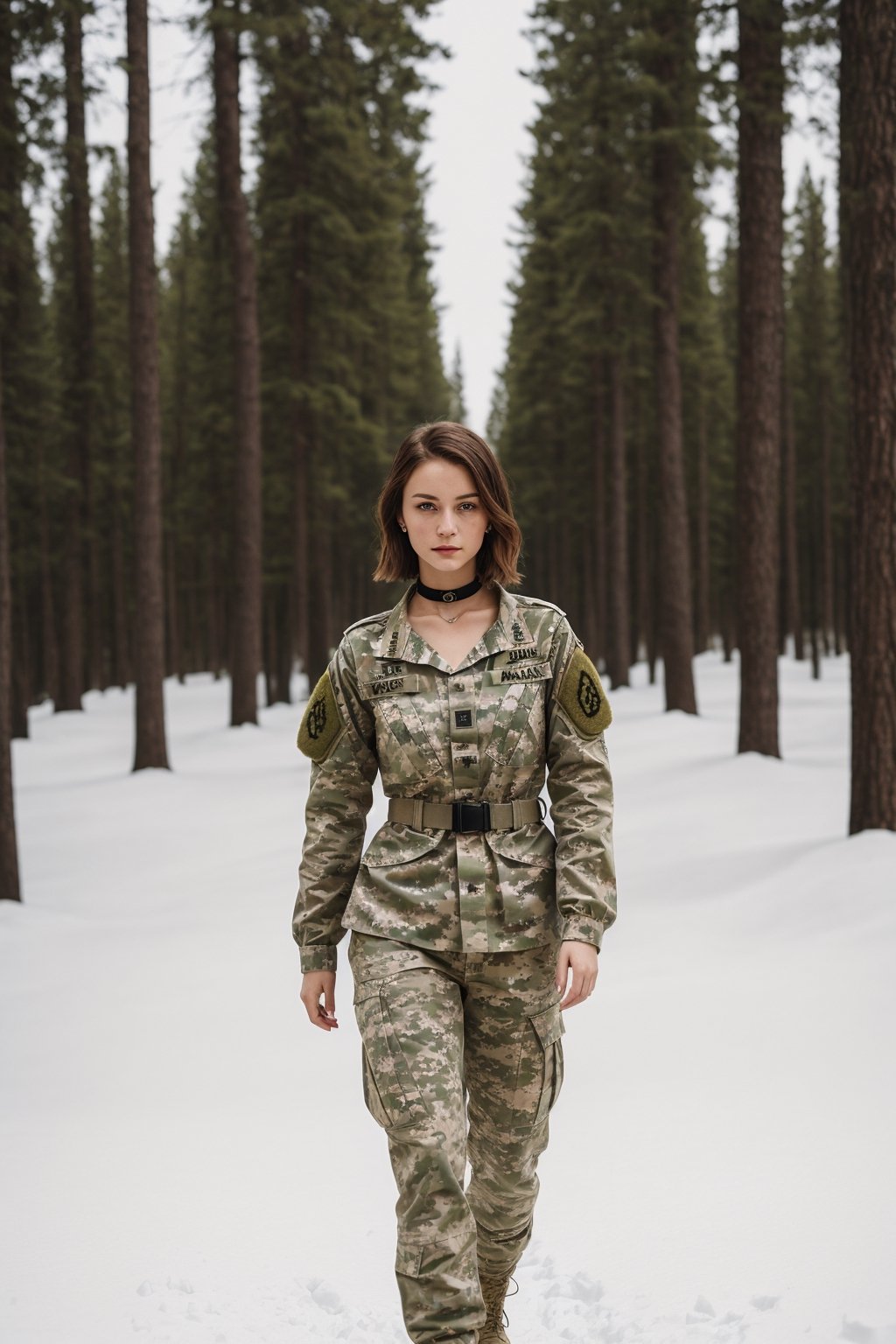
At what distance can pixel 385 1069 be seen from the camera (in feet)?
9.25

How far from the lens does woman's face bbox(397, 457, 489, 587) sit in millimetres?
3055

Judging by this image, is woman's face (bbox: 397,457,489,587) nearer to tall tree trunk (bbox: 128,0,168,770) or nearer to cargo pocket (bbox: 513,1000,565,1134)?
cargo pocket (bbox: 513,1000,565,1134)

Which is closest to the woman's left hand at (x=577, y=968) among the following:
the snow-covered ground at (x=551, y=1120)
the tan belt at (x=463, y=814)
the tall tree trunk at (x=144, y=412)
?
the tan belt at (x=463, y=814)

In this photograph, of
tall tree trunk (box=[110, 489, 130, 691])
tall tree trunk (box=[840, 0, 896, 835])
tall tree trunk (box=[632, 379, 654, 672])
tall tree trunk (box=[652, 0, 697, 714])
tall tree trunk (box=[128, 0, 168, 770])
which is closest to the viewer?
tall tree trunk (box=[840, 0, 896, 835])

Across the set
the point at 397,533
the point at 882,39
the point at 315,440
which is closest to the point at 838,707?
the point at 315,440

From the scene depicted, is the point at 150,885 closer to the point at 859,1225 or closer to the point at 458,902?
the point at 859,1225

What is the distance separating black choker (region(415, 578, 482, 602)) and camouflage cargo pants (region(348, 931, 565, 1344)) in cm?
87

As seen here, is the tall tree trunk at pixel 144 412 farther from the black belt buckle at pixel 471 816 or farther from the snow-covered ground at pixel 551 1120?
the black belt buckle at pixel 471 816

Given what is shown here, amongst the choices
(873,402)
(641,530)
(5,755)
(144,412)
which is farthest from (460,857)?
(641,530)

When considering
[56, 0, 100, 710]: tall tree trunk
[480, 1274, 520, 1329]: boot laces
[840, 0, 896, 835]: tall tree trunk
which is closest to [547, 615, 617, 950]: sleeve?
[480, 1274, 520, 1329]: boot laces

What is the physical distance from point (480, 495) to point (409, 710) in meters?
0.57

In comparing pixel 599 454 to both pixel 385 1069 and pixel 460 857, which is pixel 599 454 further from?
pixel 385 1069

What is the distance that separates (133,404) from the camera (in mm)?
16281

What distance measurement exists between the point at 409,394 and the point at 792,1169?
124 ft
